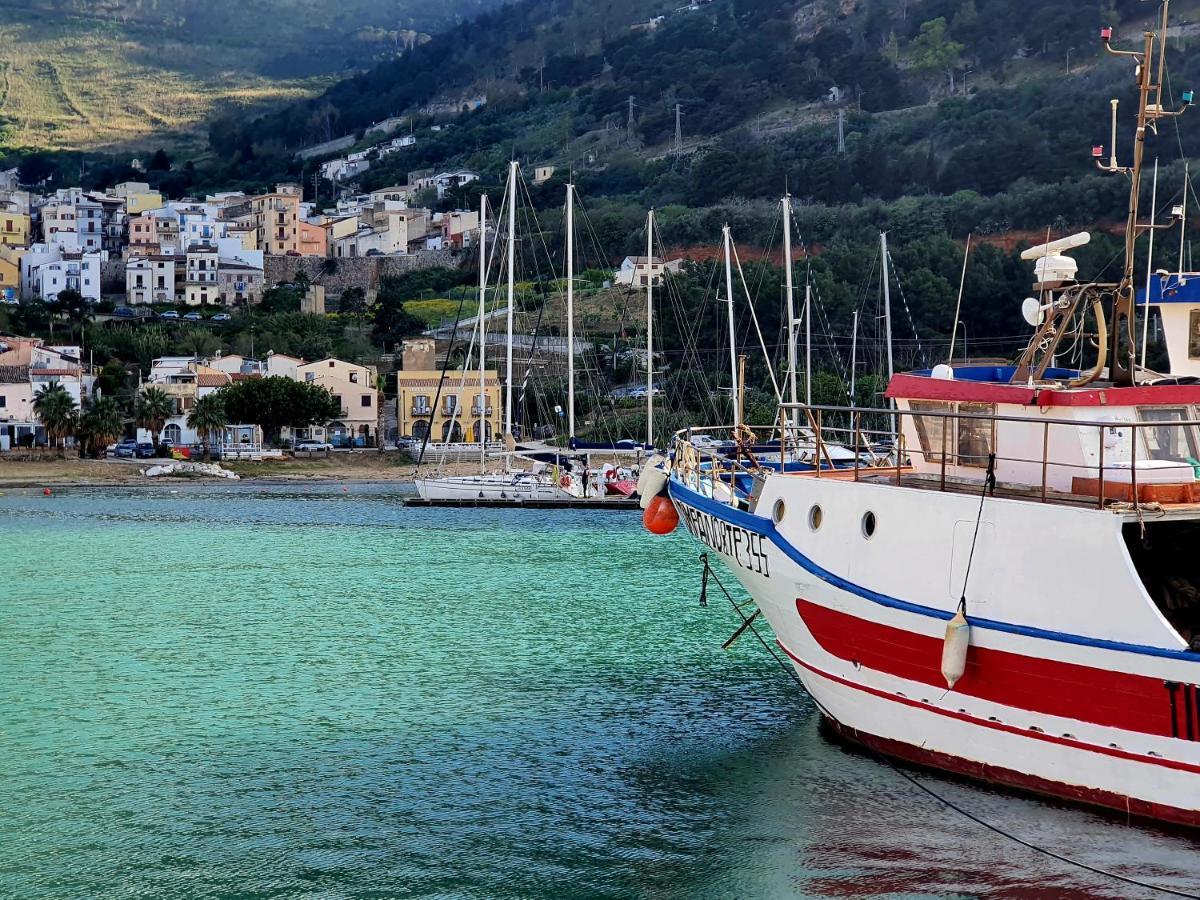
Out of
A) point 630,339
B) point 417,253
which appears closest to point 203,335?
point 630,339

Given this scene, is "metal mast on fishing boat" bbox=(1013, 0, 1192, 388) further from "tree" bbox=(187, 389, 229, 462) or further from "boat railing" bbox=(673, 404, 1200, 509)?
"tree" bbox=(187, 389, 229, 462)

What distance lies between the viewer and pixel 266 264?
123 m

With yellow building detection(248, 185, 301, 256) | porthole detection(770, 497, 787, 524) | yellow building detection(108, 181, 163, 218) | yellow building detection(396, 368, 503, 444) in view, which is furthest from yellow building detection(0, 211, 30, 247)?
porthole detection(770, 497, 787, 524)

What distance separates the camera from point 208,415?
67.9m

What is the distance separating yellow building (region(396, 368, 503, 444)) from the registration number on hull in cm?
5343

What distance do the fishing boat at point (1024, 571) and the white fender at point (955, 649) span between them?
0.02m

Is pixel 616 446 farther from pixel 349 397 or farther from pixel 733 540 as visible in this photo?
pixel 733 540

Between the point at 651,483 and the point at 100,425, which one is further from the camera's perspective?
the point at 100,425

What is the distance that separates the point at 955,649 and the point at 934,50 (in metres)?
150

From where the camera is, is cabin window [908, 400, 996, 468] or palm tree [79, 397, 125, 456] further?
palm tree [79, 397, 125, 456]

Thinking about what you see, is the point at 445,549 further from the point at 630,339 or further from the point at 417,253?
the point at 417,253

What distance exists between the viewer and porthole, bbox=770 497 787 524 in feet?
56.2

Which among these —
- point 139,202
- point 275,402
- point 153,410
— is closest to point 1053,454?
point 275,402

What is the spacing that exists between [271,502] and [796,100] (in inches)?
4665
